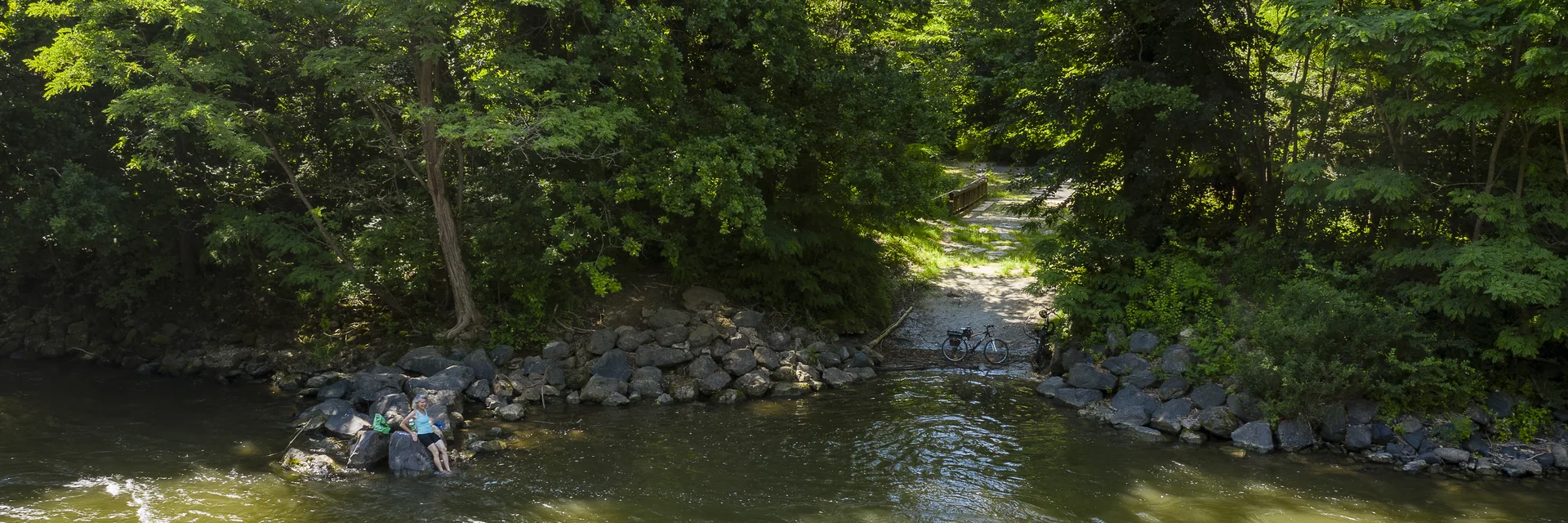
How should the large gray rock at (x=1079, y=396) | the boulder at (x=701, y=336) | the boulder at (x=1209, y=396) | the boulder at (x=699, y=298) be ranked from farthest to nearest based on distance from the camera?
the boulder at (x=699, y=298), the boulder at (x=701, y=336), the large gray rock at (x=1079, y=396), the boulder at (x=1209, y=396)

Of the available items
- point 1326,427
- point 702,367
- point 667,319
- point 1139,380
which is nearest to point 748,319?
point 667,319

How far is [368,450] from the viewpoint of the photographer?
13.1m

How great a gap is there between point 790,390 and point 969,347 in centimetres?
430

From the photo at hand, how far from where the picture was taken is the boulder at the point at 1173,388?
15625 mm

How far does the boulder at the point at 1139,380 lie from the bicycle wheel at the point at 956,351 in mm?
3632

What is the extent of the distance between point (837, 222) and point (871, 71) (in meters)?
3.22

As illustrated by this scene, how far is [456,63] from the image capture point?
17.2 metres

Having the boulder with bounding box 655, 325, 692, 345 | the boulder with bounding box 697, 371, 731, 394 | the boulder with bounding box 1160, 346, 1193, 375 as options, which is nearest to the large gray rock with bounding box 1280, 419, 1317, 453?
the boulder with bounding box 1160, 346, 1193, 375

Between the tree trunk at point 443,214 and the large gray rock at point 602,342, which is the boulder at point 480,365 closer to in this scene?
the tree trunk at point 443,214

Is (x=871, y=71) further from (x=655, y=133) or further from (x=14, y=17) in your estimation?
(x=14, y=17)

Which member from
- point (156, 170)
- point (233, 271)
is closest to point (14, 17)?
point (156, 170)

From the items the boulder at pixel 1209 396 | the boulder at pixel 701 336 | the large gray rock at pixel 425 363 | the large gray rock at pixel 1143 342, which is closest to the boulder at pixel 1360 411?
the boulder at pixel 1209 396

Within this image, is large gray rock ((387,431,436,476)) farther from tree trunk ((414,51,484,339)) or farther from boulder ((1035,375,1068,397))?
boulder ((1035,375,1068,397))

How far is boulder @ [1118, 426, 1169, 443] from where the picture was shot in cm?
1470
